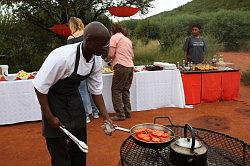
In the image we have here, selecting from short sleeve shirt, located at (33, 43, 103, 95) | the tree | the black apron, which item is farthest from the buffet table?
the tree

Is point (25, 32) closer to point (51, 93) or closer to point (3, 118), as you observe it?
point (3, 118)

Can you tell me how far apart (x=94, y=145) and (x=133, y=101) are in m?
1.94

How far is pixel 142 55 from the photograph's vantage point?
1344cm

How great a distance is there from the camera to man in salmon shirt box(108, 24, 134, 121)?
6.06 metres

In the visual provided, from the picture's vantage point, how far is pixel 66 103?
286 cm

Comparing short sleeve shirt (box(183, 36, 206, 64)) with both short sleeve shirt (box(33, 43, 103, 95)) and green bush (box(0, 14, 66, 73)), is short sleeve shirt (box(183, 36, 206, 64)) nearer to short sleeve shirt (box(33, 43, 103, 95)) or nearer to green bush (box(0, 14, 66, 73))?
short sleeve shirt (box(33, 43, 103, 95))

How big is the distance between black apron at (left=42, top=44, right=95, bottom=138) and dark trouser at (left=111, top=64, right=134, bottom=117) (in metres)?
3.13

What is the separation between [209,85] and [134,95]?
1.86m

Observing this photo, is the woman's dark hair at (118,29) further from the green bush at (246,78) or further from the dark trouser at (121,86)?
the green bush at (246,78)

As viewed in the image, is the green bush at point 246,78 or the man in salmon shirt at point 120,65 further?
the green bush at point 246,78

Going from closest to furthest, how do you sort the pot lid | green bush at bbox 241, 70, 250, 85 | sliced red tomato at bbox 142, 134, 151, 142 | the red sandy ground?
the pot lid
sliced red tomato at bbox 142, 134, 151, 142
the red sandy ground
green bush at bbox 241, 70, 250, 85

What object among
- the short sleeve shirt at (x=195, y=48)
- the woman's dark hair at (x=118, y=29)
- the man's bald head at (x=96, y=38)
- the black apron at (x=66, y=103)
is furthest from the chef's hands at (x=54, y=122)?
the short sleeve shirt at (x=195, y=48)

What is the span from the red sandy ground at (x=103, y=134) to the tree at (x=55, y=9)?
6.68 meters

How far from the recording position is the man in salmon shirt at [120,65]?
19.9ft
